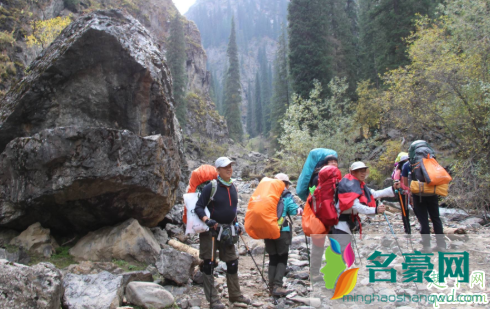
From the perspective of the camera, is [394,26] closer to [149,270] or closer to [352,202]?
[352,202]

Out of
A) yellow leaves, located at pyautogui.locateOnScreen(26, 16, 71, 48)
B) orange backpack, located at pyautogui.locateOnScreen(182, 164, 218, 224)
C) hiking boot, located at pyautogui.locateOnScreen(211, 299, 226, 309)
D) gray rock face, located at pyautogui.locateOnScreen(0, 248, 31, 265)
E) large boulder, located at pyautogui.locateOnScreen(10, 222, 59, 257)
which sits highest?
yellow leaves, located at pyautogui.locateOnScreen(26, 16, 71, 48)

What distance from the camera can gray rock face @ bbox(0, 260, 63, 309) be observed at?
281 cm

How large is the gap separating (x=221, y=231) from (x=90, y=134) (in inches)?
144

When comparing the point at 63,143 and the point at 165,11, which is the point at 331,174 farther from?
the point at 165,11

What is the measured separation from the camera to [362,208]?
377cm

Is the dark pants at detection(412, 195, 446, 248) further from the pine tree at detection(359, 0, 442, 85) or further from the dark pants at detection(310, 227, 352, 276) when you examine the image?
the pine tree at detection(359, 0, 442, 85)

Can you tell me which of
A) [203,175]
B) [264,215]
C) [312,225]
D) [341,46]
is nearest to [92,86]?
[203,175]

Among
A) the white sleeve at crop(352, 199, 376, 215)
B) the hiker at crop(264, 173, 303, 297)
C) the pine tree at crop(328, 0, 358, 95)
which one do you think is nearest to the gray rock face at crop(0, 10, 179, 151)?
the hiker at crop(264, 173, 303, 297)

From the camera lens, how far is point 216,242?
15.3 ft

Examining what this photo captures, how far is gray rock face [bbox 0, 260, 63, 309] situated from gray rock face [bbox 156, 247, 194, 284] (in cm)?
197

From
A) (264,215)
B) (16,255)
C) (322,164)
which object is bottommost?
(16,255)

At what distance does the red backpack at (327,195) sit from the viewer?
395 cm

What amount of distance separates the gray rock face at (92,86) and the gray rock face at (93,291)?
4.07m

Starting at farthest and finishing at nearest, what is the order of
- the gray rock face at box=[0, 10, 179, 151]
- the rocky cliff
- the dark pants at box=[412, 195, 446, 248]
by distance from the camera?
the rocky cliff → the gray rock face at box=[0, 10, 179, 151] → the dark pants at box=[412, 195, 446, 248]
